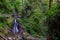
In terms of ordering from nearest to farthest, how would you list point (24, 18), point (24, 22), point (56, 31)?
point (56, 31) < point (24, 22) < point (24, 18)

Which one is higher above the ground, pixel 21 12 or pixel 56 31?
pixel 56 31

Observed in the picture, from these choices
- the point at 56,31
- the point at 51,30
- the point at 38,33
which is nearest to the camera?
the point at 56,31

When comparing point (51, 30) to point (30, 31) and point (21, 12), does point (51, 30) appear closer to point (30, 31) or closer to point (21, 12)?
point (30, 31)

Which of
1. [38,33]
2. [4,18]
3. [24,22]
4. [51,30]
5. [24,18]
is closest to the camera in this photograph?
[51,30]

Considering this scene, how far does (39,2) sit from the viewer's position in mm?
26219

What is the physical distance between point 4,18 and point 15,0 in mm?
6791

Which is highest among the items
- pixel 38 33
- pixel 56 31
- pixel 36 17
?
pixel 56 31

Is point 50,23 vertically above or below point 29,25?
above

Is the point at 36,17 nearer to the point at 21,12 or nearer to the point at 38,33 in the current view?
the point at 38,33

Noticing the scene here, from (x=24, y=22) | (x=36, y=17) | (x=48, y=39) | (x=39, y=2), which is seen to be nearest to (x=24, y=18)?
(x=24, y=22)

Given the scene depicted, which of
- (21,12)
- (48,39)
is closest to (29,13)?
(21,12)

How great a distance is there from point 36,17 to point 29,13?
4.04m

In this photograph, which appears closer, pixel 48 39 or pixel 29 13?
pixel 48 39

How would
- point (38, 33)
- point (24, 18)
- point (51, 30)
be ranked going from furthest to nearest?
point (24, 18), point (38, 33), point (51, 30)
